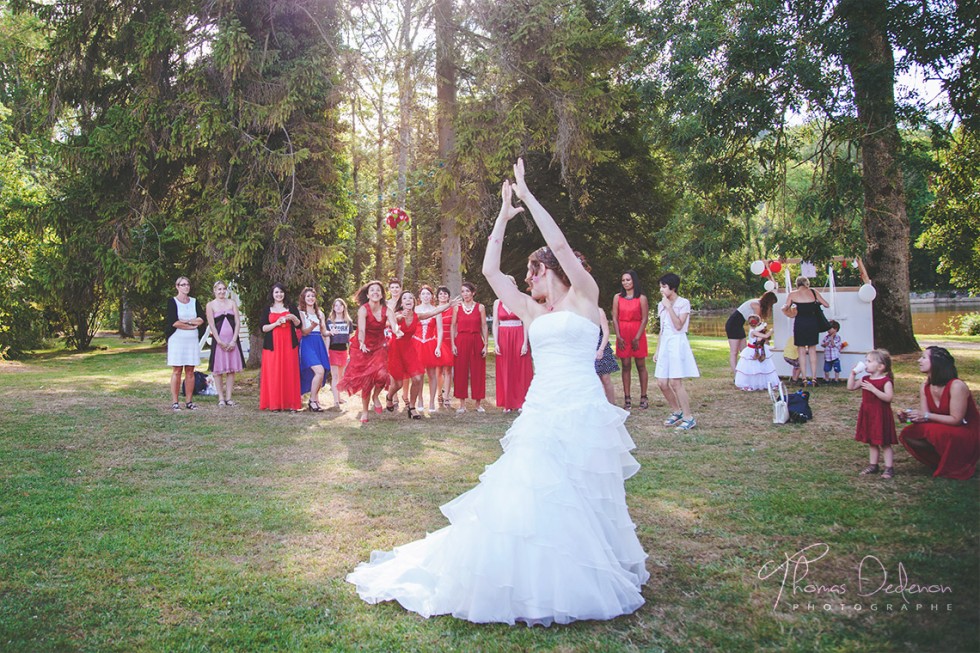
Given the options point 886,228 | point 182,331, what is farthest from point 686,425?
point 886,228

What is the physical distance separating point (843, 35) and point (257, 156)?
11.0 m

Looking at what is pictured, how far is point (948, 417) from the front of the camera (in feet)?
18.9

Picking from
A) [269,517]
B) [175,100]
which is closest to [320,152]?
[175,100]

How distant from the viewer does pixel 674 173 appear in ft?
76.2

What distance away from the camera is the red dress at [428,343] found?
10836 millimetres

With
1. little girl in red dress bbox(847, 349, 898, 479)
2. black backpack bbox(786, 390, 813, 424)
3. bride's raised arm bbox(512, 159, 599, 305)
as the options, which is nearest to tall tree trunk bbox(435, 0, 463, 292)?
black backpack bbox(786, 390, 813, 424)

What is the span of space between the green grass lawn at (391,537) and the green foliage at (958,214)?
6.77 meters

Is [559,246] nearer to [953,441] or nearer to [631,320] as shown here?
[953,441]

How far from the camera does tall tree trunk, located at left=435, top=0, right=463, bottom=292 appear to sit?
16.2m

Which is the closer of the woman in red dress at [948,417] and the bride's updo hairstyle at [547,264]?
the bride's updo hairstyle at [547,264]

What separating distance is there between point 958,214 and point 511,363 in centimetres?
1118

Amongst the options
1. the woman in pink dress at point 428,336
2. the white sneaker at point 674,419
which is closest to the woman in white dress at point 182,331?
the woman in pink dress at point 428,336

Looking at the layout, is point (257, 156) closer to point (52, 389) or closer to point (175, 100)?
point (175, 100)

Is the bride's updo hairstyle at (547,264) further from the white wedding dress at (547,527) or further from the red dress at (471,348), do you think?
the red dress at (471,348)
